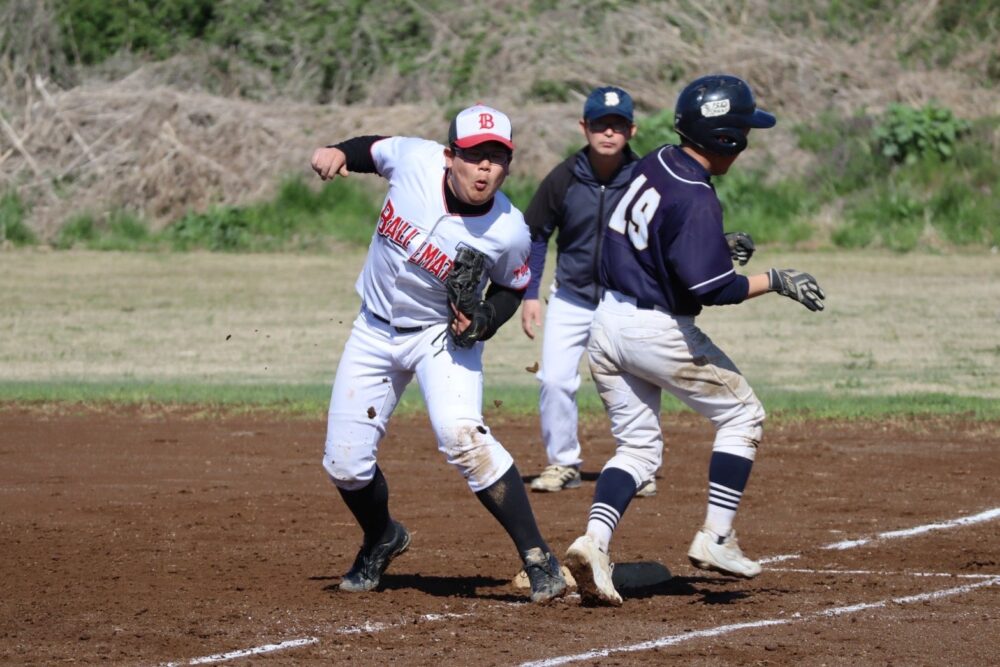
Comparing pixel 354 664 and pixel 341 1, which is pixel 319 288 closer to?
pixel 341 1

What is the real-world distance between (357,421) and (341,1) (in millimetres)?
26661

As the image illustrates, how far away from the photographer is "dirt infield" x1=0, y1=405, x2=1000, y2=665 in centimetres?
592

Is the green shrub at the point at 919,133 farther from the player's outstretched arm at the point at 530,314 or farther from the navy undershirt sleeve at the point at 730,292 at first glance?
the navy undershirt sleeve at the point at 730,292

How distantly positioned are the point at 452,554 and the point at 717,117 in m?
2.67

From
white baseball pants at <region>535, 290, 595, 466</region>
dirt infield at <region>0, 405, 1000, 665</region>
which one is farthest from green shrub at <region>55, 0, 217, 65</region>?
white baseball pants at <region>535, 290, 595, 466</region>

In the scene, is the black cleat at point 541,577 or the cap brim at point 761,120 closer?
the black cleat at point 541,577

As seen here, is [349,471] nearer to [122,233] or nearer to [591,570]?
[591,570]

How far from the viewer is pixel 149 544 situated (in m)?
8.17

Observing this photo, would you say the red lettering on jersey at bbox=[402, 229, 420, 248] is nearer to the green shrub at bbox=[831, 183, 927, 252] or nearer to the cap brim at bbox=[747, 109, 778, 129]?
the cap brim at bbox=[747, 109, 778, 129]

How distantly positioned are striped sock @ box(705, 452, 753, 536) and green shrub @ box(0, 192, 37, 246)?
21.8 metres

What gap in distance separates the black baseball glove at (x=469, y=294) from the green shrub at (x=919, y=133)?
20776mm

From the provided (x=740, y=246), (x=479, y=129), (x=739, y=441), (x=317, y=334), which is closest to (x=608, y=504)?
(x=739, y=441)

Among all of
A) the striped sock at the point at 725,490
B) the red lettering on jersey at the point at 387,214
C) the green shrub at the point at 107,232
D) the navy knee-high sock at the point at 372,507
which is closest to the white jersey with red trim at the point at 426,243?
the red lettering on jersey at the point at 387,214

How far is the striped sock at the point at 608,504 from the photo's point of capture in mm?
6434
